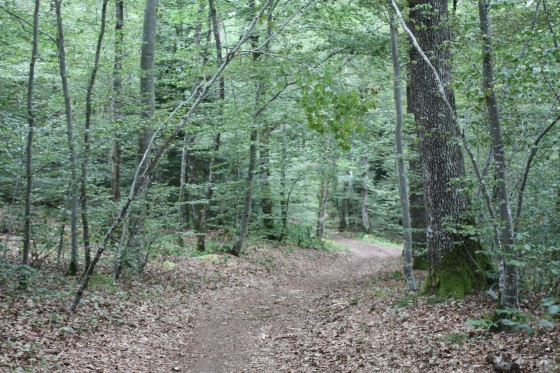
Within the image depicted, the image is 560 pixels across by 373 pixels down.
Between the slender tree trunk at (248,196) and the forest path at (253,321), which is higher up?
the slender tree trunk at (248,196)

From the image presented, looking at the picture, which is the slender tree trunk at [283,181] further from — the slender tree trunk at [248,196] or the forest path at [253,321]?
the forest path at [253,321]

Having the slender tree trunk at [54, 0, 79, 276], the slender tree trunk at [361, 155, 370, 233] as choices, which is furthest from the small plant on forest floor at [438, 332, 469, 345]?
the slender tree trunk at [361, 155, 370, 233]

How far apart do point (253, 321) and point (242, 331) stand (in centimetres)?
72

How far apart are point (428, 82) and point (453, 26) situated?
5.44 feet

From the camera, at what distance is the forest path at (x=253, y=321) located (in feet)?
22.1

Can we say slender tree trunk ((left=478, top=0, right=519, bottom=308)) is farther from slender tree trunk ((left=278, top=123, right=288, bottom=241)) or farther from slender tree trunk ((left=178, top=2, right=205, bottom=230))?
slender tree trunk ((left=278, top=123, right=288, bottom=241))

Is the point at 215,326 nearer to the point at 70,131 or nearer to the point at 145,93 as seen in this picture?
the point at 70,131

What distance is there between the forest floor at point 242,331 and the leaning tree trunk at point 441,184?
0.48 m

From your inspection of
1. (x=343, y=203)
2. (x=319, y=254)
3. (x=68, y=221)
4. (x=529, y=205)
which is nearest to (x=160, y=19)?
(x=68, y=221)

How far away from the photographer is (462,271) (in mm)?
7496

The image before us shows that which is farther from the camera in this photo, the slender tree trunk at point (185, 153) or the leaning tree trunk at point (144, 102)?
the slender tree trunk at point (185, 153)

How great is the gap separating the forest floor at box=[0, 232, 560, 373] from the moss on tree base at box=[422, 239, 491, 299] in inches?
10.3

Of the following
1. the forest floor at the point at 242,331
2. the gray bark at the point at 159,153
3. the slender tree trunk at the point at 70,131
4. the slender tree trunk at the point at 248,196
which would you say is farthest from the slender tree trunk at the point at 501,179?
the slender tree trunk at the point at 248,196

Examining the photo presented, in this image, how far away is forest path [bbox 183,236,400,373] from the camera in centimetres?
674
